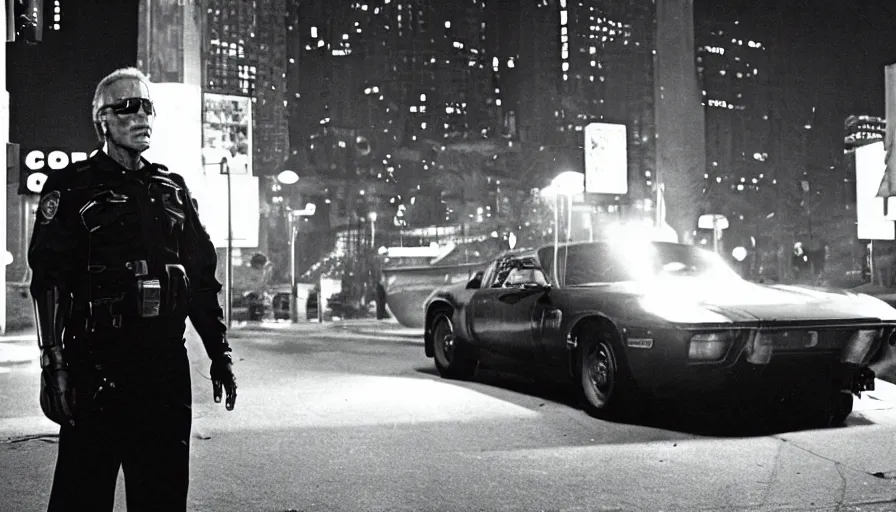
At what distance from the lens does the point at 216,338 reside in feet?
10.1

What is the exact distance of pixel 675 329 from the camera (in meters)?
6.24

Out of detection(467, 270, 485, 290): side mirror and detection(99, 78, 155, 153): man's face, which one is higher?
detection(99, 78, 155, 153): man's face

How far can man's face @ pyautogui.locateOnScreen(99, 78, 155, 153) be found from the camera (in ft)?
9.52

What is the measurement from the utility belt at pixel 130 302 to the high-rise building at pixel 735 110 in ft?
385

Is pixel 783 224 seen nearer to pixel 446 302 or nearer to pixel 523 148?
pixel 523 148

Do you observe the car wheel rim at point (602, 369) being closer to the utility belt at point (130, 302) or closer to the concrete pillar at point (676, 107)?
the utility belt at point (130, 302)

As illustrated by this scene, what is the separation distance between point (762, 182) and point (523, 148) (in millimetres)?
39442

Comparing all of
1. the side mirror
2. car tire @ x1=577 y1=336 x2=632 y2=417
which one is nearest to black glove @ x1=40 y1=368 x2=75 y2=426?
car tire @ x1=577 y1=336 x2=632 y2=417

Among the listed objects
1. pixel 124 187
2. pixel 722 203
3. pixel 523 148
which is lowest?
pixel 124 187

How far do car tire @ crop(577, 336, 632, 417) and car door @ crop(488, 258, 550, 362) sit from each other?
75 centimetres

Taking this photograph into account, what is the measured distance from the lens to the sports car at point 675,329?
6.23 meters

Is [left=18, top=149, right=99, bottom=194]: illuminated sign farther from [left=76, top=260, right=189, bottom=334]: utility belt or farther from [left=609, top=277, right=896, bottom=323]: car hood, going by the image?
[left=76, top=260, right=189, bottom=334]: utility belt

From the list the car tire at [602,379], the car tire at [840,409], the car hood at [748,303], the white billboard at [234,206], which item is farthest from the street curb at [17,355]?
the white billboard at [234,206]

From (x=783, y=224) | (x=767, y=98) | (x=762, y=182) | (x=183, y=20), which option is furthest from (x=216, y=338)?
(x=767, y=98)
